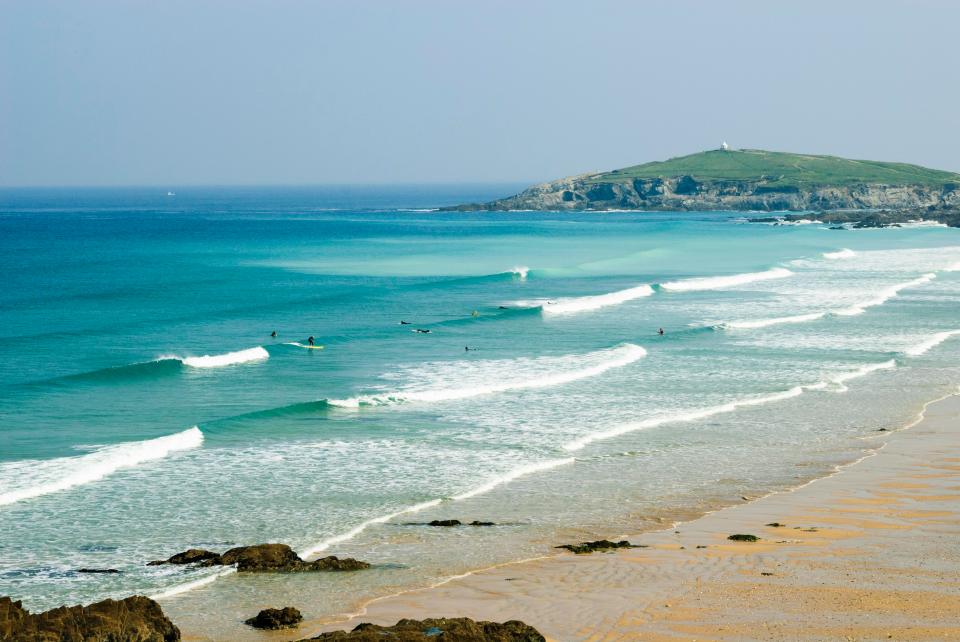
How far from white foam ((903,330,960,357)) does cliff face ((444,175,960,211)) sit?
130 metres

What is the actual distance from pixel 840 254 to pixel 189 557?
76.9 meters

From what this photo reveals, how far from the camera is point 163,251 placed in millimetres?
91125

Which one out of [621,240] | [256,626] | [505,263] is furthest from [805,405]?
[621,240]

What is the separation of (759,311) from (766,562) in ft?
121

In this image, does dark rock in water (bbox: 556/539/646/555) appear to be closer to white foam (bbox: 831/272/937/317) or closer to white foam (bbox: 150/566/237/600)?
white foam (bbox: 150/566/237/600)

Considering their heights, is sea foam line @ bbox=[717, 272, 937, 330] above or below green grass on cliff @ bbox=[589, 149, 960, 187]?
below

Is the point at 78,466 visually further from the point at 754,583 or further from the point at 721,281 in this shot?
the point at 721,281

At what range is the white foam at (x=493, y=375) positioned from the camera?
30.6 m

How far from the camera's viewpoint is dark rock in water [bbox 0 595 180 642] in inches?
425

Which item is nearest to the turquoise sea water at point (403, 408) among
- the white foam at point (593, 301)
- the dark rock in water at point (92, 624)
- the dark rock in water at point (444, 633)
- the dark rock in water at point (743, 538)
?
the white foam at point (593, 301)

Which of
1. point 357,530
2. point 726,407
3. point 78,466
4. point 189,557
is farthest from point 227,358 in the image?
point 189,557

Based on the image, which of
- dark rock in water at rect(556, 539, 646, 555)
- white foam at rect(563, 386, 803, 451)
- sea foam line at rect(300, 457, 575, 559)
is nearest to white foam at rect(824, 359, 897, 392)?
white foam at rect(563, 386, 803, 451)

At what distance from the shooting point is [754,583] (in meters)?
14.7

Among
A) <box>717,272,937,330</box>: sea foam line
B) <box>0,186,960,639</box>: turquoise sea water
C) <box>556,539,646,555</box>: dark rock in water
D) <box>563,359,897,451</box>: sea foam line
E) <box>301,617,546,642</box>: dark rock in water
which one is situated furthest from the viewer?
<box>717,272,937,330</box>: sea foam line
